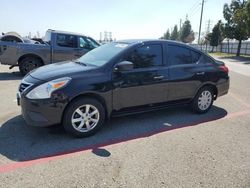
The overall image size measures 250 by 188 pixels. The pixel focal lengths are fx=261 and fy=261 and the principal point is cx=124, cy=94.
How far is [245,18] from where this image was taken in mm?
29062

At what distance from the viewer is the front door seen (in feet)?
15.5

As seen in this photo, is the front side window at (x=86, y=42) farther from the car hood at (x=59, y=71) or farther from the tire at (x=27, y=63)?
the car hood at (x=59, y=71)

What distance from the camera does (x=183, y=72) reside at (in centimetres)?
558

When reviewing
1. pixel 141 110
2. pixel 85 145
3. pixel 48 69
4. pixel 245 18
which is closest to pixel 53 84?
pixel 48 69

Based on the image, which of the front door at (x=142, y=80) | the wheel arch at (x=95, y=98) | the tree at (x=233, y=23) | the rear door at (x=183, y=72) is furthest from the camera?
the tree at (x=233, y=23)

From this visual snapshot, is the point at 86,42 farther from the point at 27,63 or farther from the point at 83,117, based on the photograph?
the point at 83,117

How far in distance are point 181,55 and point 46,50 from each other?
6.64 metres

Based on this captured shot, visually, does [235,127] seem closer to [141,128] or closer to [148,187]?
[141,128]

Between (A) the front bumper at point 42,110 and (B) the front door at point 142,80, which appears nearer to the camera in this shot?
(A) the front bumper at point 42,110

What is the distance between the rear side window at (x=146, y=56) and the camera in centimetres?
495

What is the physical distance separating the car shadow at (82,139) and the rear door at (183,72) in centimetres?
54

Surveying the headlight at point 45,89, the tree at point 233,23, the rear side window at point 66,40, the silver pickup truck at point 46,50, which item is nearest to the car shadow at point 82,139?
the headlight at point 45,89

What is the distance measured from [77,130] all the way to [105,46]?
2101mm

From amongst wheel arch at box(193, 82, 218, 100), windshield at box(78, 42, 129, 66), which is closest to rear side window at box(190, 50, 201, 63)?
wheel arch at box(193, 82, 218, 100)
